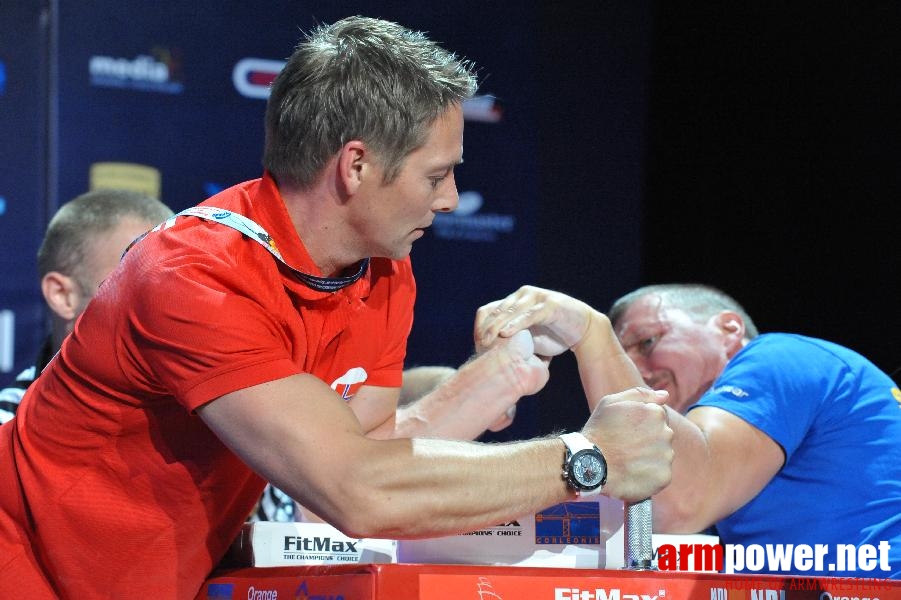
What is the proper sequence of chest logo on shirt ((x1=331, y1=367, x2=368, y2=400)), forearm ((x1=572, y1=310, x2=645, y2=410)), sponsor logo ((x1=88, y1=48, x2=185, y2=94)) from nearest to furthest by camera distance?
chest logo on shirt ((x1=331, y1=367, x2=368, y2=400))
forearm ((x1=572, y1=310, x2=645, y2=410))
sponsor logo ((x1=88, y1=48, x2=185, y2=94))

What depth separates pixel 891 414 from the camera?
226cm

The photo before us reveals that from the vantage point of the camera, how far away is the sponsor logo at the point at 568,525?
1499mm

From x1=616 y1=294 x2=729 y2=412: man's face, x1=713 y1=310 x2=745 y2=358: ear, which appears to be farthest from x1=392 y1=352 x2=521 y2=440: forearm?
x1=713 y1=310 x2=745 y2=358: ear

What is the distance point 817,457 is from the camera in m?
2.19

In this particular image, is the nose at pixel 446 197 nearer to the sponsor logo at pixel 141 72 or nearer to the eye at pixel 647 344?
the eye at pixel 647 344

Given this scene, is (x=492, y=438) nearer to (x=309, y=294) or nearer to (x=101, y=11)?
(x=101, y=11)

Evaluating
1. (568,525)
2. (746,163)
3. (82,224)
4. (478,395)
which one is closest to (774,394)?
(478,395)

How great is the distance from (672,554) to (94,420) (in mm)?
857

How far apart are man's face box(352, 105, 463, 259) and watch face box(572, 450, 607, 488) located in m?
0.42

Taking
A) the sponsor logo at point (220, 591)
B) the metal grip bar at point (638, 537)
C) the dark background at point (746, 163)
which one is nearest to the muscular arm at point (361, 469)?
the metal grip bar at point (638, 537)

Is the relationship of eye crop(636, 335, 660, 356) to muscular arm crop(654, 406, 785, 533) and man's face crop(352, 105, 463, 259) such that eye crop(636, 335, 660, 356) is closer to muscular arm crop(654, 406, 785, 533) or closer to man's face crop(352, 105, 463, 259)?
muscular arm crop(654, 406, 785, 533)

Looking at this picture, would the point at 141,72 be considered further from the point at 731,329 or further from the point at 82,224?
the point at 731,329

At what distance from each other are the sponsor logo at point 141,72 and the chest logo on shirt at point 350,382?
1873mm

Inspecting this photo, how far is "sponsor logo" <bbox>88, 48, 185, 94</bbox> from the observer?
3252 millimetres
